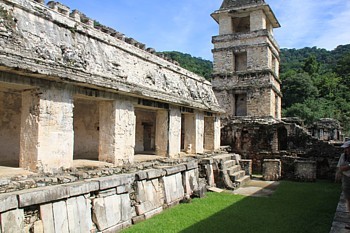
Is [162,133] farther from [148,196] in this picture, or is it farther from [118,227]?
[118,227]

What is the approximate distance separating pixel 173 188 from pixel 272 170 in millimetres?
6468

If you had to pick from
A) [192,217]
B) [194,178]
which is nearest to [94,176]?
[192,217]

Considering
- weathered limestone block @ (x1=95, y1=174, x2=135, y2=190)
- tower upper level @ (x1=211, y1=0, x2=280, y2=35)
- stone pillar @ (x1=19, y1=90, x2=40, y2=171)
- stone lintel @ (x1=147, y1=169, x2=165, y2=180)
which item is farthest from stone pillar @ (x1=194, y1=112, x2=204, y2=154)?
tower upper level @ (x1=211, y1=0, x2=280, y2=35)

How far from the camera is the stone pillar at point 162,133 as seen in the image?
981cm

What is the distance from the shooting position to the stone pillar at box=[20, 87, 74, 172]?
561 centimetres

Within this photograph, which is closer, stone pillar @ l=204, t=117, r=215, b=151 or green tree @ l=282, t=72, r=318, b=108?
stone pillar @ l=204, t=117, r=215, b=151

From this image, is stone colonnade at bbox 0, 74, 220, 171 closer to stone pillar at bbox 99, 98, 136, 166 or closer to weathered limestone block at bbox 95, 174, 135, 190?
stone pillar at bbox 99, 98, 136, 166

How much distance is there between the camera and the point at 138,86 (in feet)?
26.7

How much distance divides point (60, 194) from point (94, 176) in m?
1.31

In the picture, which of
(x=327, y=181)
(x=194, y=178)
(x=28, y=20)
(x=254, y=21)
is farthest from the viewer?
(x=254, y=21)

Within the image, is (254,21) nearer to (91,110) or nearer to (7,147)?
(91,110)

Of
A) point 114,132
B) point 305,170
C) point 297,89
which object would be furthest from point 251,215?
point 297,89

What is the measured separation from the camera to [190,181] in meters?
9.40

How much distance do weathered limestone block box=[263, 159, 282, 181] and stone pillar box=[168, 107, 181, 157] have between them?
197 inches
